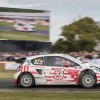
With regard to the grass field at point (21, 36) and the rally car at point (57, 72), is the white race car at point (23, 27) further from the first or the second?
the rally car at point (57, 72)

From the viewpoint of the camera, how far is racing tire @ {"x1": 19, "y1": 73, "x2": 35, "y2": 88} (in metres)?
14.8

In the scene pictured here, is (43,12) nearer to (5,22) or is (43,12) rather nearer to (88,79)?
(5,22)

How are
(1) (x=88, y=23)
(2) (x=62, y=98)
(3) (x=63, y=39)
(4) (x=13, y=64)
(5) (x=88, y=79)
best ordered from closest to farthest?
(2) (x=62, y=98) → (5) (x=88, y=79) → (4) (x=13, y=64) → (1) (x=88, y=23) → (3) (x=63, y=39)

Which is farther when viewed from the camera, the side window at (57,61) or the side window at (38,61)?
the side window at (38,61)

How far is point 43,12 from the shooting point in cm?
4912

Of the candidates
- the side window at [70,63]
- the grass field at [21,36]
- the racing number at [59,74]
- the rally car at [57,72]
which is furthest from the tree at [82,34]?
the racing number at [59,74]

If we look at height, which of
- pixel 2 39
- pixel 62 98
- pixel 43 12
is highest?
pixel 43 12

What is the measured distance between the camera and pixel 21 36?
48.5 m

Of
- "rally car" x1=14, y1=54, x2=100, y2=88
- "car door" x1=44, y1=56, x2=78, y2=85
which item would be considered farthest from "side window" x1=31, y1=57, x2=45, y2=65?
"car door" x1=44, y1=56, x2=78, y2=85

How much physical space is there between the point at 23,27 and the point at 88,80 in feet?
113

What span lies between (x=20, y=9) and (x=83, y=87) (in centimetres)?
3609

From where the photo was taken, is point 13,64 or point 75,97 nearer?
point 75,97

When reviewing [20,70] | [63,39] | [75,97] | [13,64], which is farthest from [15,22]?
[75,97]

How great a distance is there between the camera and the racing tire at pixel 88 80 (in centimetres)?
1437
